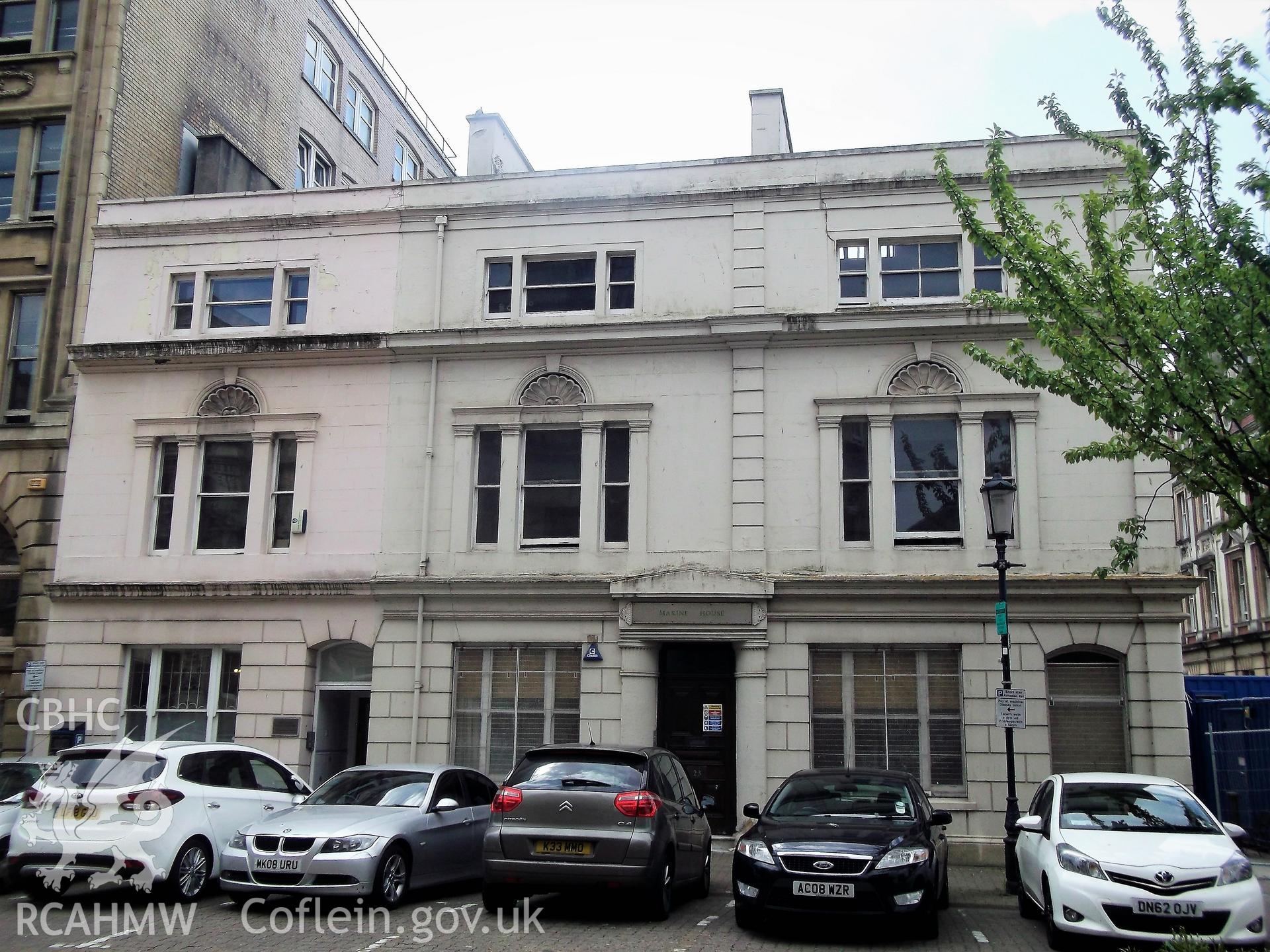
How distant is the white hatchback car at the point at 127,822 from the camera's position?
11445 mm

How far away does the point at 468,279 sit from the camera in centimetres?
2080

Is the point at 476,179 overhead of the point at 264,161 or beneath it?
beneath

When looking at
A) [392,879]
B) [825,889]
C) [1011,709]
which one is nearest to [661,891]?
[825,889]

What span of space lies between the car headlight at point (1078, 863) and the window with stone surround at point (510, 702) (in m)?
9.66

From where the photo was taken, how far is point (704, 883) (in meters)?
13.2

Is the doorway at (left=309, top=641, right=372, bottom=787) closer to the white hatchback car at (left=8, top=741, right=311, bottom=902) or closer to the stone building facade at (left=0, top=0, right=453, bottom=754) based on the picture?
the stone building facade at (left=0, top=0, right=453, bottom=754)

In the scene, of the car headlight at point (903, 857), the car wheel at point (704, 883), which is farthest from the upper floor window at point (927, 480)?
the car headlight at point (903, 857)

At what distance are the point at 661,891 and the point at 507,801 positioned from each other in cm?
176

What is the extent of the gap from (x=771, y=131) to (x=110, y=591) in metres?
14.7

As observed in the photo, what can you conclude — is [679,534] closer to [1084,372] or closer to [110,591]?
[1084,372]

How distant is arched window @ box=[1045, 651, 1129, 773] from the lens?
17422mm

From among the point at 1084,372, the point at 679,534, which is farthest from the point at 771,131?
the point at 1084,372

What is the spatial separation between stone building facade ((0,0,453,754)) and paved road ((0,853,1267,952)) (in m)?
10.9

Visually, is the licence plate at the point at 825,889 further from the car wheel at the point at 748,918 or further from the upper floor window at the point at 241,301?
the upper floor window at the point at 241,301
